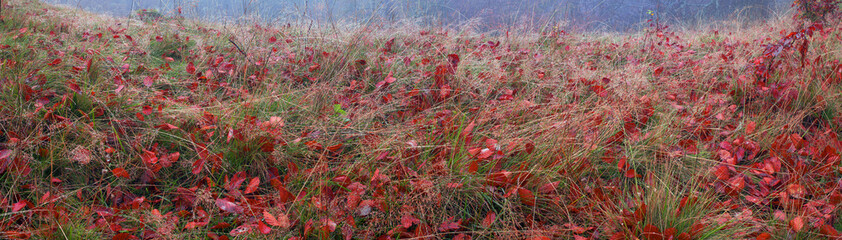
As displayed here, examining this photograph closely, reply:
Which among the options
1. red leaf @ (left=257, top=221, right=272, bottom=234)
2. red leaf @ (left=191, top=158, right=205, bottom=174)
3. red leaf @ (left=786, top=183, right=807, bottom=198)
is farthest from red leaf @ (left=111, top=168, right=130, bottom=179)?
red leaf @ (left=786, top=183, right=807, bottom=198)

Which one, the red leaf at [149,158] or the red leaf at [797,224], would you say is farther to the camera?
the red leaf at [149,158]

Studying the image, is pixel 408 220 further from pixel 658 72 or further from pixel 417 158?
pixel 658 72

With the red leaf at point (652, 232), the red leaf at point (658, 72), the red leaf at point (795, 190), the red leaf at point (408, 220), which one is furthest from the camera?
the red leaf at point (658, 72)

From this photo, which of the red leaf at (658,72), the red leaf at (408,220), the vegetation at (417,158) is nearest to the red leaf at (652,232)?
the vegetation at (417,158)

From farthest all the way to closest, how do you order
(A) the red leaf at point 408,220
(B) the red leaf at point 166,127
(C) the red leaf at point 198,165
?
(B) the red leaf at point 166,127, (C) the red leaf at point 198,165, (A) the red leaf at point 408,220

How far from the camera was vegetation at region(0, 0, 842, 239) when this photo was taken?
1.21 meters

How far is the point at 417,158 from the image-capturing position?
155cm

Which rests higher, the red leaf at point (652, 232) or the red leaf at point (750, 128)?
the red leaf at point (750, 128)

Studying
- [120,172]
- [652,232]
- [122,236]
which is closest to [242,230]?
[122,236]

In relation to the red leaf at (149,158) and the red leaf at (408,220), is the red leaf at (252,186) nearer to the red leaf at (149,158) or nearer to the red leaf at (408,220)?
the red leaf at (149,158)

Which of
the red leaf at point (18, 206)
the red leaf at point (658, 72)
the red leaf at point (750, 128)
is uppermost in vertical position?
the red leaf at point (658, 72)

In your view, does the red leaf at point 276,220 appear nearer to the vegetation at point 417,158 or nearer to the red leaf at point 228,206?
the vegetation at point 417,158

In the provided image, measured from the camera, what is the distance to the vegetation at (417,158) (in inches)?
47.5

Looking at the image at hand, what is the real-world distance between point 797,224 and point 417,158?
48.5 inches
